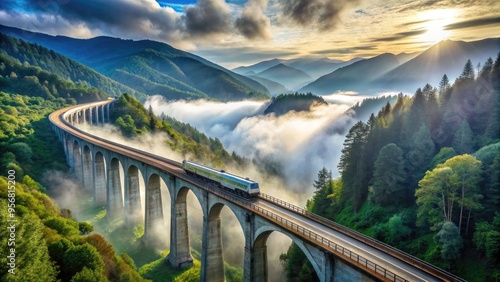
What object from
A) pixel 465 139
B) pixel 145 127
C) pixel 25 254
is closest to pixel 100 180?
pixel 145 127

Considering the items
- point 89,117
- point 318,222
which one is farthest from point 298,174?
point 318,222

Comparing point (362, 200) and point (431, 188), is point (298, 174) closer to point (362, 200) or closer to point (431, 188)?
point (362, 200)

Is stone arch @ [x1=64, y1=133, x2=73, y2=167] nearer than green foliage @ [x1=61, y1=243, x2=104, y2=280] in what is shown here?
No

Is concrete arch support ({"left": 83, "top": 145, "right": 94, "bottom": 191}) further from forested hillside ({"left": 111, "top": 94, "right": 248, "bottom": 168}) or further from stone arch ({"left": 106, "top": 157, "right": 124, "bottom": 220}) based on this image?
forested hillside ({"left": 111, "top": 94, "right": 248, "bottom": 168})

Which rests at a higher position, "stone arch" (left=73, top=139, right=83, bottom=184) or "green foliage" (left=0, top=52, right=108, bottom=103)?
"green foliage" (left=0, top=52, right=108, bottom=103)

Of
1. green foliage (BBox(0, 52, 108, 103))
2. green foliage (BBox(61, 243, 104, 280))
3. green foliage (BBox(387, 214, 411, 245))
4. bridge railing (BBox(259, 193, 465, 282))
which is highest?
green foliage (BBox(0, 52, 108, 103))

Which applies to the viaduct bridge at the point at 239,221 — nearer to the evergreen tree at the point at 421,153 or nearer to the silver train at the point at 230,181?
the silver train at the point at 230,181

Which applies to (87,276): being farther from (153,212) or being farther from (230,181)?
(153,212)

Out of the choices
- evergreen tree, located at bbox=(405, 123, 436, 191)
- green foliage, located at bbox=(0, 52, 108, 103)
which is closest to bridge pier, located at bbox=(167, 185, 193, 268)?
evergreen tree, located at bbox=(405, 123, 436, 191)
